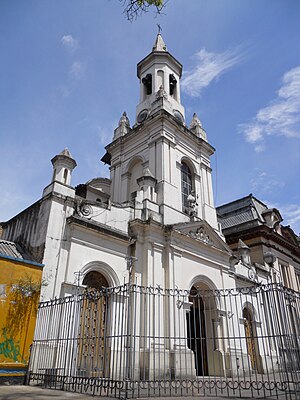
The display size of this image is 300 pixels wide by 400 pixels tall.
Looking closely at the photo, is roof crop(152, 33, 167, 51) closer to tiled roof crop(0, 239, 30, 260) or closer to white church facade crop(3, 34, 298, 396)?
white church facade crop(3, 34, 298, 396)

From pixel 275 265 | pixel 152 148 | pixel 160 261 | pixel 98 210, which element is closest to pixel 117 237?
pixel 98 210

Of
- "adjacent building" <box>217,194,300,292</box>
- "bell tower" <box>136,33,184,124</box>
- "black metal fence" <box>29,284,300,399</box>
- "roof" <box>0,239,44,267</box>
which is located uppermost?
"bell tower" <box>136,33,184,124</box>

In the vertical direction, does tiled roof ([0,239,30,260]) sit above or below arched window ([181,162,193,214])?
below

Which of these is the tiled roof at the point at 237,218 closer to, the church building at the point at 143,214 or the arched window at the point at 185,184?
the church building at the point at 143,214

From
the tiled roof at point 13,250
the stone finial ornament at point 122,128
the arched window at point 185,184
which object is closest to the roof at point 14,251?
the tiled roof at point 13,250

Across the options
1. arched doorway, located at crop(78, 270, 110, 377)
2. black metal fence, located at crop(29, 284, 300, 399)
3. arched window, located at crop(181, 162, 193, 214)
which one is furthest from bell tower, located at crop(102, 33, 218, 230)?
black metal fence, located at crop(29, 284, 300, 399)

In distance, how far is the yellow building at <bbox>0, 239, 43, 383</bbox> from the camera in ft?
29.9

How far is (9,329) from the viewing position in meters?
9.35

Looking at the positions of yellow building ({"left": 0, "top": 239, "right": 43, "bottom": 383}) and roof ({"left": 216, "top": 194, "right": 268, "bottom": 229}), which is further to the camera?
roof ({"left": 216, "top": 194, "right": 268, "bottom": 229})

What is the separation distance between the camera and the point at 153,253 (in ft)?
47.4

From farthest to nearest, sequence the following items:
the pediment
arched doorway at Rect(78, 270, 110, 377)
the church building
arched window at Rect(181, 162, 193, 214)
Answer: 1. arched window at Rect(181, 162, 193, 214)
2. the pediment
3. the church building
4. arched doorway at Rect(78, 270, 110, 377)

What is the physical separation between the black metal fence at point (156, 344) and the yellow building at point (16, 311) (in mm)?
524

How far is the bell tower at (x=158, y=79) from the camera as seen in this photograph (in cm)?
2169

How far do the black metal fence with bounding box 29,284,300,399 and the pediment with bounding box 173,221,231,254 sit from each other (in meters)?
Result: 2.85
